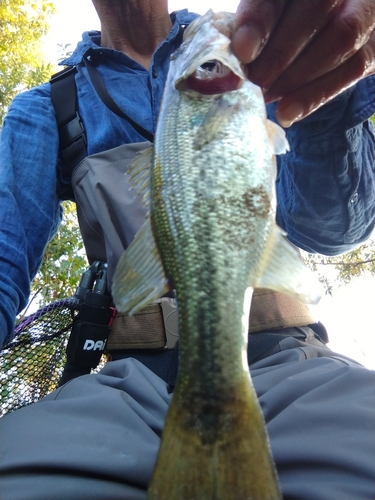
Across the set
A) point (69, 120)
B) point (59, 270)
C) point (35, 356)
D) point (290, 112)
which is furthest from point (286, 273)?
point (59, 270)

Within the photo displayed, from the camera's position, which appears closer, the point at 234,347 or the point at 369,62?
the point at 234,347

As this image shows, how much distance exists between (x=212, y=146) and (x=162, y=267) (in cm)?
40

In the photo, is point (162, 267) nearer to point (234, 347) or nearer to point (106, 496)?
point (234, 347)

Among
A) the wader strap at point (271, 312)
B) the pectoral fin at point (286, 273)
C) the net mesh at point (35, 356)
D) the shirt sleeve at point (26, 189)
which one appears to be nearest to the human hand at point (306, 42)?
the pectoral fin at point (286, 273)

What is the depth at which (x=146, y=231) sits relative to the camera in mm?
1167

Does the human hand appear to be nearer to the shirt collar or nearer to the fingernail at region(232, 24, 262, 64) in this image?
the fingernail at region(232, 24, 262, 64)

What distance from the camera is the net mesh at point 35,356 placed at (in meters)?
2.09

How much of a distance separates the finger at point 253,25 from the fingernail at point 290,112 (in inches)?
9.0

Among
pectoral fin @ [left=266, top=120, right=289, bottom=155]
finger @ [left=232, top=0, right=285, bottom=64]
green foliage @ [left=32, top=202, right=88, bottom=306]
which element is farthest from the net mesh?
green foliage @ [left=32, top=202, right=88, bottom=306]

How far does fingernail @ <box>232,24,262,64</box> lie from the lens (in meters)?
1.21

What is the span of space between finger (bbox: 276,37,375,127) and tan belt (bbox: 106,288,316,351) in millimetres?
843

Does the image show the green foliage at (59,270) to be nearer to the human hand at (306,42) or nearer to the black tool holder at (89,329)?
the black tool holder at (89,329)

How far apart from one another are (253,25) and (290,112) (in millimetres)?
318

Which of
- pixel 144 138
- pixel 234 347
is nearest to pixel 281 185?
pixel 144 138
